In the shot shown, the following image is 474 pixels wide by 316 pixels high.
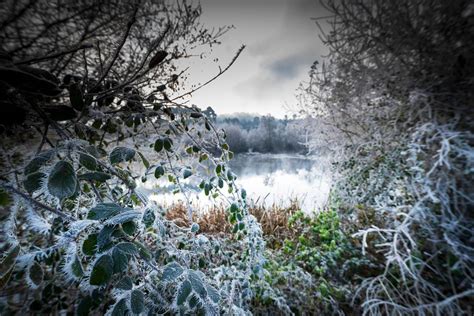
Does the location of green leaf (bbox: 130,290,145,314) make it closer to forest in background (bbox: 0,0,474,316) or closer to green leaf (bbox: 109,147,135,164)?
forest in background (bbox: 0,0,474,316)

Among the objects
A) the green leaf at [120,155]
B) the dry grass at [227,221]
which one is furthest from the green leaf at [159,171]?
the dry grass at [227,221]

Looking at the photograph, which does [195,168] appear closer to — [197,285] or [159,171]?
[159,171]

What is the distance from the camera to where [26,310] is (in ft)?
2.47

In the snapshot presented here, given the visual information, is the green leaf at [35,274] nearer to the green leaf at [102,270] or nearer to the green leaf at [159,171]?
the green leaf at [102,270]

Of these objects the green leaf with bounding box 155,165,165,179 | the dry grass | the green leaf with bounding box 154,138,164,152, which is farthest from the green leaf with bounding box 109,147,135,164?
the dry grass

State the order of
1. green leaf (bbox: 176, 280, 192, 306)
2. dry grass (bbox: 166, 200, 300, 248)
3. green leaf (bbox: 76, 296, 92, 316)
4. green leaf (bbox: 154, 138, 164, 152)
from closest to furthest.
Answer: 1. green leaf (bbox: 176, 280, 192, 306)
2. green leaf (bbox: 76, 296, 92, 316)
3. green leaf (bbox: 154, 138, 164, 152)
4. dry grass (bbox: 166, 200, 300, 248)

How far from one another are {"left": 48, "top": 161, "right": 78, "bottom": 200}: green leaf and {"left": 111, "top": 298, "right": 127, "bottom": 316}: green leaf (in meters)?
0.25

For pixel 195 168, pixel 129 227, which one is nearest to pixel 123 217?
pixel 129 227

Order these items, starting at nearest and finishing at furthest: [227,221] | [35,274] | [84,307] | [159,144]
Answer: [35,274] < [84,307] < [159,144] < [227,221]

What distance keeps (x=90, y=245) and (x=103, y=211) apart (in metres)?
0.06

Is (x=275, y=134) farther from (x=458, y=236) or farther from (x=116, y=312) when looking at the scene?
(x=116, y=312)

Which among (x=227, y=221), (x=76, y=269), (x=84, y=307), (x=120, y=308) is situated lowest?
→ (x=227, y=221)

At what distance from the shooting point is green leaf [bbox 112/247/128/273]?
0.30 meters

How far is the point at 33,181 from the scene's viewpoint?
1.00 ft
